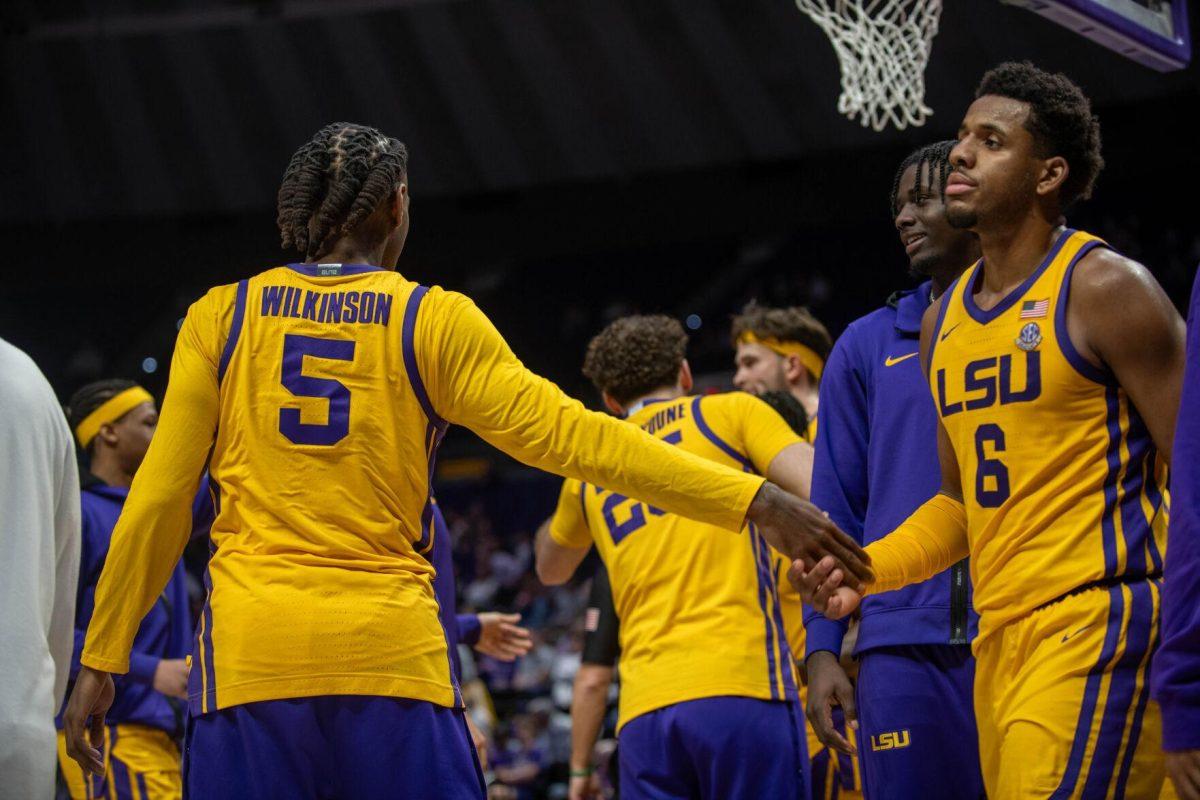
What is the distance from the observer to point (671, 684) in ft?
15.8

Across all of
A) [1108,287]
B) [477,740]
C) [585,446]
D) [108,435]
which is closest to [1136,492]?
[1108,287]

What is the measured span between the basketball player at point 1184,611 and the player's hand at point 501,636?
3244 millimetres

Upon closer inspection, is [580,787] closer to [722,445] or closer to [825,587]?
[722,445]

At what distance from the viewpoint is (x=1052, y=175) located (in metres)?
3.34

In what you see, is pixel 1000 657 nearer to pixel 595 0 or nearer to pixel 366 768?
pixel 366 768

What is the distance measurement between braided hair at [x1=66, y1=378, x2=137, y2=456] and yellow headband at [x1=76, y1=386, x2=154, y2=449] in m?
0.01

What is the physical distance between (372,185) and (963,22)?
35.4ft

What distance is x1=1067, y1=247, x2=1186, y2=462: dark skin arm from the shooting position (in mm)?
2898

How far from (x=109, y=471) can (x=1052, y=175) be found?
446cm

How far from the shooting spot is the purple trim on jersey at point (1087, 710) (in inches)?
111

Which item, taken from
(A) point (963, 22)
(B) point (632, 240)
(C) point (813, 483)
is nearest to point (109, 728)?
(C) point (813, 483)

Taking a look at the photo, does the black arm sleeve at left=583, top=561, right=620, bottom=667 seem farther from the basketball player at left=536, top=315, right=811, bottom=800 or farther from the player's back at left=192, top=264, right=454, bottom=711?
the player's back at left=192, top=264, right=454, bottom=711

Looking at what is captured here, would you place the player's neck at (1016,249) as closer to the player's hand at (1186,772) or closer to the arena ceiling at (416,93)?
the player's hand at (1186,772)

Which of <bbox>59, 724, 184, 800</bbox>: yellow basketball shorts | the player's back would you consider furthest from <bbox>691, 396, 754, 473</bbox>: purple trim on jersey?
<bbox>59, 724, 184, 800</bbox>: yellow basketball shorts
